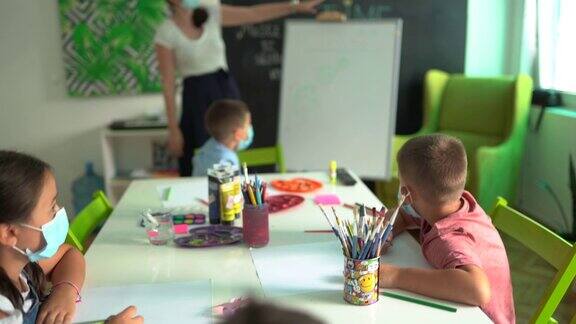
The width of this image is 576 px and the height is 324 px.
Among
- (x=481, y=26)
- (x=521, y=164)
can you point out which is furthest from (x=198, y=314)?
(x=481, y=26)

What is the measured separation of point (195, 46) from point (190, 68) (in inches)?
5.1

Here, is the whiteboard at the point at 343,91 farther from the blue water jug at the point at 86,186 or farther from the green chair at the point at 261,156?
the blue water jug at the point at 86,186

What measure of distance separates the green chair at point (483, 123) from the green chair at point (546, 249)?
1461mm

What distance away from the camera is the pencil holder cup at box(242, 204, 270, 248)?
1446mm

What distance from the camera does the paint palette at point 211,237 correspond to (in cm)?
147

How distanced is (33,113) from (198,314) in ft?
10.3

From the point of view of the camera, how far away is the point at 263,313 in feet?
1.46

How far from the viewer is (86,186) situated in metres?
3.79

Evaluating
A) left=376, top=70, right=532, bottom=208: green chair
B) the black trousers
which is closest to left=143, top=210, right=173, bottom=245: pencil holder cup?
the black trousers

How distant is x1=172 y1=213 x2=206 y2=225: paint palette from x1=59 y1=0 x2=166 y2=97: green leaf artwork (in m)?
2.24

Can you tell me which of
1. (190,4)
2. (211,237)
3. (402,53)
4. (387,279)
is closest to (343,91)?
(402,53)

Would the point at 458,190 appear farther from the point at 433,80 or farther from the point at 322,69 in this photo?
the point at 433,80

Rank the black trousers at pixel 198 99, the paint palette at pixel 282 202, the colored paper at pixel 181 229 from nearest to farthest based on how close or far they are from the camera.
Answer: the colored paper at pixel 181 229
the paint palette at pixel 282 202
the black trousers at pixel 198 99

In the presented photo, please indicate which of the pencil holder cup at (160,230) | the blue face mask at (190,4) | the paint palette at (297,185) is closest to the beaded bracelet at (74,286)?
the pencil holder cup at (160,230)
